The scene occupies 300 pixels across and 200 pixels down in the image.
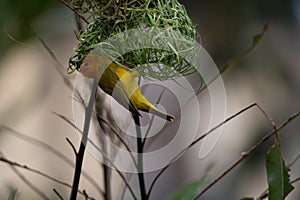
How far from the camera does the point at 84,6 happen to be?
0.75 meters

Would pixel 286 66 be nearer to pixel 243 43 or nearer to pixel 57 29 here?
pixel 243 43

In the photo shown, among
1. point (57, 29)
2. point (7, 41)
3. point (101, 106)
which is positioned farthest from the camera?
point (57, 29)

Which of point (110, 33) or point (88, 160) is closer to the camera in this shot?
point (110, 33)

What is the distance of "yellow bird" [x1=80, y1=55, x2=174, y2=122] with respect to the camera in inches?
26.8

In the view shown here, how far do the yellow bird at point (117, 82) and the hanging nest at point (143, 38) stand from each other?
2 centimetres

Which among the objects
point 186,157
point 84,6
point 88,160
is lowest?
point 186,157

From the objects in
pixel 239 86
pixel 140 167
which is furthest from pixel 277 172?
pixel 239 86

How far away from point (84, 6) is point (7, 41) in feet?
1.73

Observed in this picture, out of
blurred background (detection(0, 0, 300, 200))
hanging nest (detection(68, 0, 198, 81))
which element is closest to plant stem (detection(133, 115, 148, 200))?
hanging nest (detection(68, 0, 198, 81))

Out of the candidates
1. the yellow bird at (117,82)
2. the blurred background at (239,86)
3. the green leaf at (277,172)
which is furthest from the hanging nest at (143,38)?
the blurred background at (239,86)

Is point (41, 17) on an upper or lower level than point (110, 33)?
upper

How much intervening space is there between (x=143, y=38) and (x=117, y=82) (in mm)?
85

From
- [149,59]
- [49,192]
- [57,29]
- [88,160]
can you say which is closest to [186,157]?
[88,160]

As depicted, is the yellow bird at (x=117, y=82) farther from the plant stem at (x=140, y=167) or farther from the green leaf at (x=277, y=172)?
the green leaf at (x=277, y=172)
